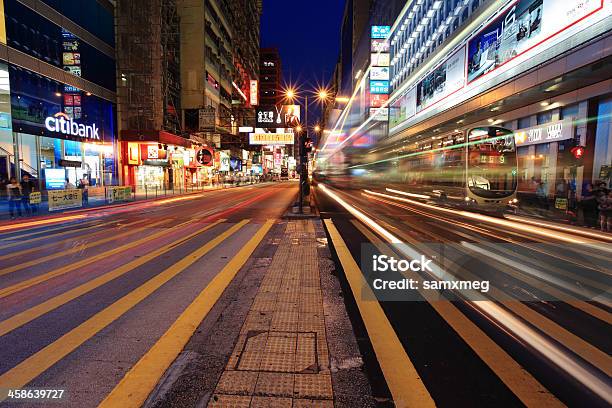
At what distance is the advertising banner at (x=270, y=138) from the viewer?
109 ft

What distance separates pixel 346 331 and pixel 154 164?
40813 mm

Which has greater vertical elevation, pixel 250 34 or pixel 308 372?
pixel 250 34

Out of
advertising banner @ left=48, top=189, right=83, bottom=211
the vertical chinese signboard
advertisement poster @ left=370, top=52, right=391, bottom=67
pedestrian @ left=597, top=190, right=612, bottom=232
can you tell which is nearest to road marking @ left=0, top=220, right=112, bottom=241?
advertising banner @ left=48, top=189, right=83, bottom=211

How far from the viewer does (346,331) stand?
14.2 feet

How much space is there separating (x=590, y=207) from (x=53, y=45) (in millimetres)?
37288

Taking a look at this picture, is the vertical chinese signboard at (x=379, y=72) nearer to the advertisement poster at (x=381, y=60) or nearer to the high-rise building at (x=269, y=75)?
the advertisement poster at (x=381, y=60)

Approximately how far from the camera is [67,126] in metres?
28.9

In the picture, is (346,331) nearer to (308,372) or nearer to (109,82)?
(308,372)

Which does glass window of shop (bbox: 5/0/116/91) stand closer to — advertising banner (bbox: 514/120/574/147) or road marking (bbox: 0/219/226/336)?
road marking (bbox: 0/219/226/336)

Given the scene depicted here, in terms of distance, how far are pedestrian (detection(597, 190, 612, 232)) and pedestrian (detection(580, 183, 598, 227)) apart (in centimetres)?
111

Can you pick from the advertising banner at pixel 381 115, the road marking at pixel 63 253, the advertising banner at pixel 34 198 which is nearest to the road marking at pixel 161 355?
the road marking at pixel 63 253

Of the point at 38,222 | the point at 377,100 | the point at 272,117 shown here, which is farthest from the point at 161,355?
the point at 377,100

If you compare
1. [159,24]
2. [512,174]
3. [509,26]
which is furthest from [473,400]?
[159,24]

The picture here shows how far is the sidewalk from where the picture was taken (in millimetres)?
3004
